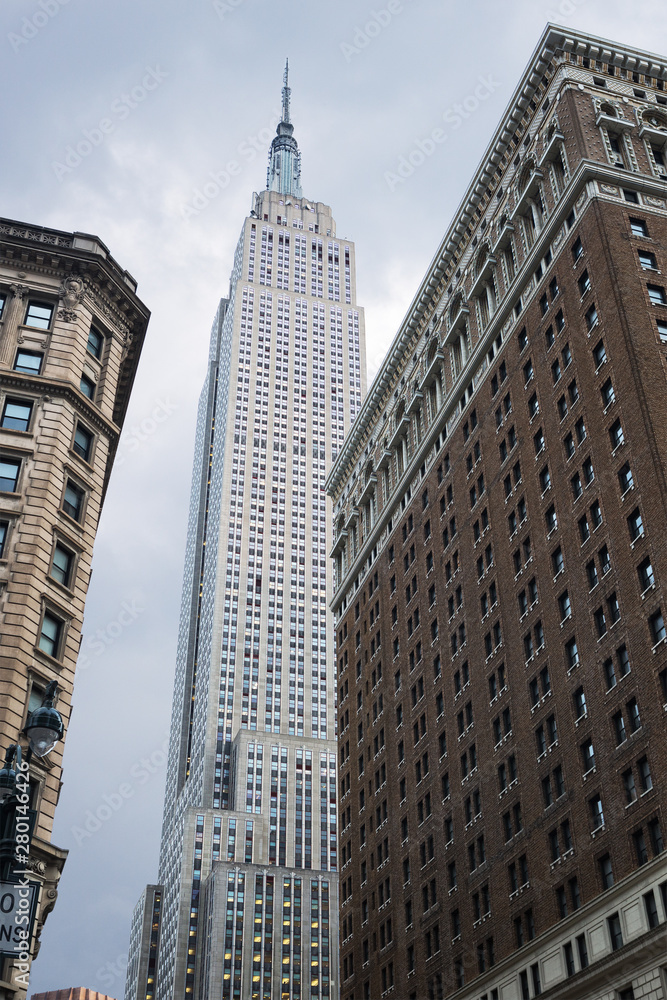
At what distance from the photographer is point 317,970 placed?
166m

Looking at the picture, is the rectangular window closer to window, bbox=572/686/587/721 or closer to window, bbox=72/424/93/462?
window, bbox=572/686/587/721

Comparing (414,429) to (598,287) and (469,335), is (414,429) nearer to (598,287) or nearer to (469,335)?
(469,335)

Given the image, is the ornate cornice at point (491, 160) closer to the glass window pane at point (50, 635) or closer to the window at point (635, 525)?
the window at point (635, 525)

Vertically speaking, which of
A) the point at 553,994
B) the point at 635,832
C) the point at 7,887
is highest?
the point at 635,832

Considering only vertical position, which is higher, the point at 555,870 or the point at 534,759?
the point at 534,759

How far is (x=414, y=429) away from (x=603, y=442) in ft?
125

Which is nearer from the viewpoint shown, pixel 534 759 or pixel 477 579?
pixel 534 759

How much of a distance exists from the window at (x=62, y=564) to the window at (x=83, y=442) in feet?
18.5

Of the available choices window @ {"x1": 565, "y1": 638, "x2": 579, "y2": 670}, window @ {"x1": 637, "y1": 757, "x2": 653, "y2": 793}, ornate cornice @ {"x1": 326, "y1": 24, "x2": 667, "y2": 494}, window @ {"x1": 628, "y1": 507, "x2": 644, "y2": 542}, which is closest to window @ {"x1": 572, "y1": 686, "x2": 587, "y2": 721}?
window @ {"x1": 565, "y1": 638, "x2": 579, "y2": 670}

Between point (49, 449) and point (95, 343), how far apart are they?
9336mm

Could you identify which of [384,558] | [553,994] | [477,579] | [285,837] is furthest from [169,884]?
[553,994]

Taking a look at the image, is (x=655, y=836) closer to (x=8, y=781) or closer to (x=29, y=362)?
(x=8, y=781)

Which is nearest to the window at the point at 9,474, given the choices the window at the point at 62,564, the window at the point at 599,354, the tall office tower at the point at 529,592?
the window at the point at 62,564

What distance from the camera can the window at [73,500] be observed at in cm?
4978
